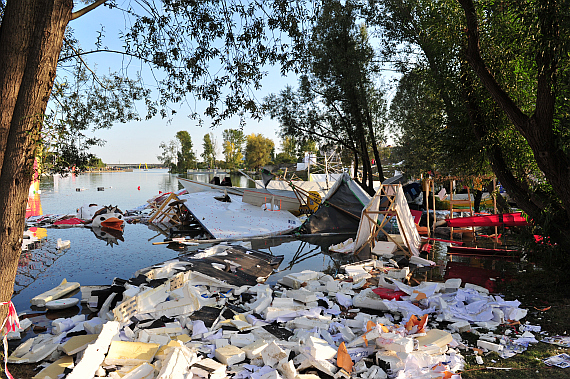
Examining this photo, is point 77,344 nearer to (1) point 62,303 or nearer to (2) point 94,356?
(2) point 94,356

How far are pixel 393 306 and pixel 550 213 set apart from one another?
110 inches

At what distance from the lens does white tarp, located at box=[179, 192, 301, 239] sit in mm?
10836

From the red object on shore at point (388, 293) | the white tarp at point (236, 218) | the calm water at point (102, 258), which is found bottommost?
the calm water at point (102, 258)

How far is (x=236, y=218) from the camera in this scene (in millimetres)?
11516

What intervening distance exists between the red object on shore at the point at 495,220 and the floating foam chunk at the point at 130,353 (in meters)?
6.86

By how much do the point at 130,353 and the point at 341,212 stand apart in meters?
9.17

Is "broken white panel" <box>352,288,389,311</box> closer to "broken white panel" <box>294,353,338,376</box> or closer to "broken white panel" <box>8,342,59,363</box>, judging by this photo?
"broken white panel" <box>294,353,338,376</box>

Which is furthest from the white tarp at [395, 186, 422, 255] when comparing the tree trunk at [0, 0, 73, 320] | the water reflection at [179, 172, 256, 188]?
the water reflection at [179, 172, 256, 188]

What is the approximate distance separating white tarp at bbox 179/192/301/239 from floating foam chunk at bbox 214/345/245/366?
6.98m

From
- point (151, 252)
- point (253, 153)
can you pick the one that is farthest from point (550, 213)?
point (253, 153)

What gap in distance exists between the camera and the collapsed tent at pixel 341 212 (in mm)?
11688

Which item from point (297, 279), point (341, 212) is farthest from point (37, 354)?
point (341, 212)

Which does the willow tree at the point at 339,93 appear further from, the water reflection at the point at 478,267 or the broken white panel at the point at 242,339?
the broken white panel at the point at 242,339

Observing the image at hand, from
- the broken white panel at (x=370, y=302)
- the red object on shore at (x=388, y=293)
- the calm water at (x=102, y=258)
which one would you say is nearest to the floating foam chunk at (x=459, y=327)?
the broken white panel at (x=370, y=302)
